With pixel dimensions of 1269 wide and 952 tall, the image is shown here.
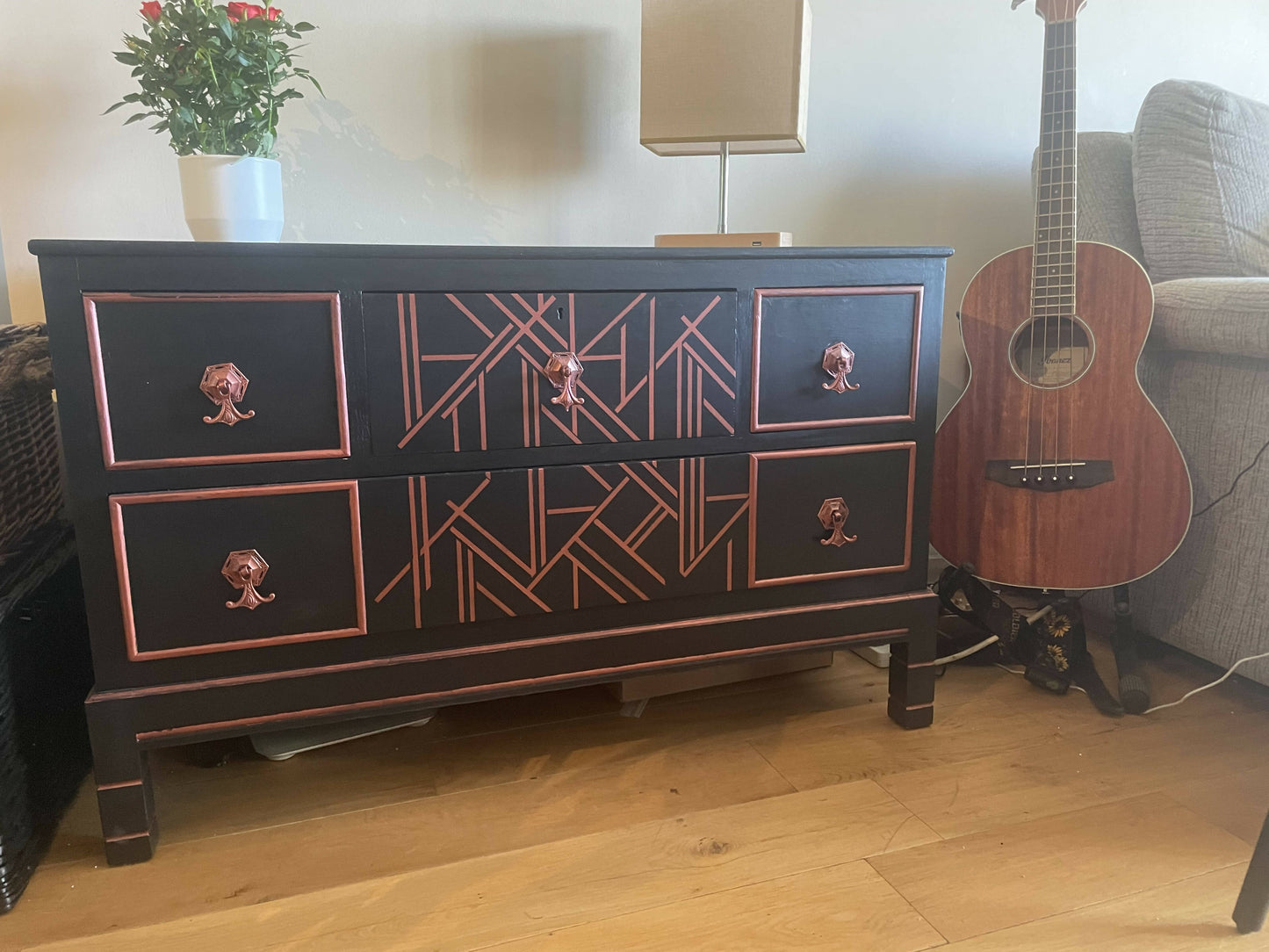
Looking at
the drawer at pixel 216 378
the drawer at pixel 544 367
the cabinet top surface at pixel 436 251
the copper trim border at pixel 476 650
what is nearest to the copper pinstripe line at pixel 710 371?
the drawer at pixel 544 367

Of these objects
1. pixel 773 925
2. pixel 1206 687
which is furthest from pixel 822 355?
pixel 1206 687

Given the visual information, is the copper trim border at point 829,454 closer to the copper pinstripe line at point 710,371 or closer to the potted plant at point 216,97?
the copper pinstripe line at point 710,371

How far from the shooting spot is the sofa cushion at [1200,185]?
5.17ft

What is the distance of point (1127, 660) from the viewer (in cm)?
151

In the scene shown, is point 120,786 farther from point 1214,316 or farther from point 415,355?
point 1214,316

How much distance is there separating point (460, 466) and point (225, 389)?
0.28m

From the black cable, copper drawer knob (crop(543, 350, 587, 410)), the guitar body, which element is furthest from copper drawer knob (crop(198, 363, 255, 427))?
the black cable

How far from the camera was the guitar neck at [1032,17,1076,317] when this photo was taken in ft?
4.69

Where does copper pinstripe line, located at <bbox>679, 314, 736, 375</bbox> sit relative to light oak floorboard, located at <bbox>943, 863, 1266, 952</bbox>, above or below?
above

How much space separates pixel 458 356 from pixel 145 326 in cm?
33

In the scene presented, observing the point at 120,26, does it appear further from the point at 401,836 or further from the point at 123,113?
the point at 401,836

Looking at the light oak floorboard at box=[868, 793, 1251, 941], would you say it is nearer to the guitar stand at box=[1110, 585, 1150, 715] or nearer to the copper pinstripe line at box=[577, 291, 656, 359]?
the guitar stand at box=[1110, 585, 1150, 715]

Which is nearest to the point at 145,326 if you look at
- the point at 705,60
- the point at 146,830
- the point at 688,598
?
the point at 146,830

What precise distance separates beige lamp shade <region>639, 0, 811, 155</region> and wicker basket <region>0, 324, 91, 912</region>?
0.94 m
